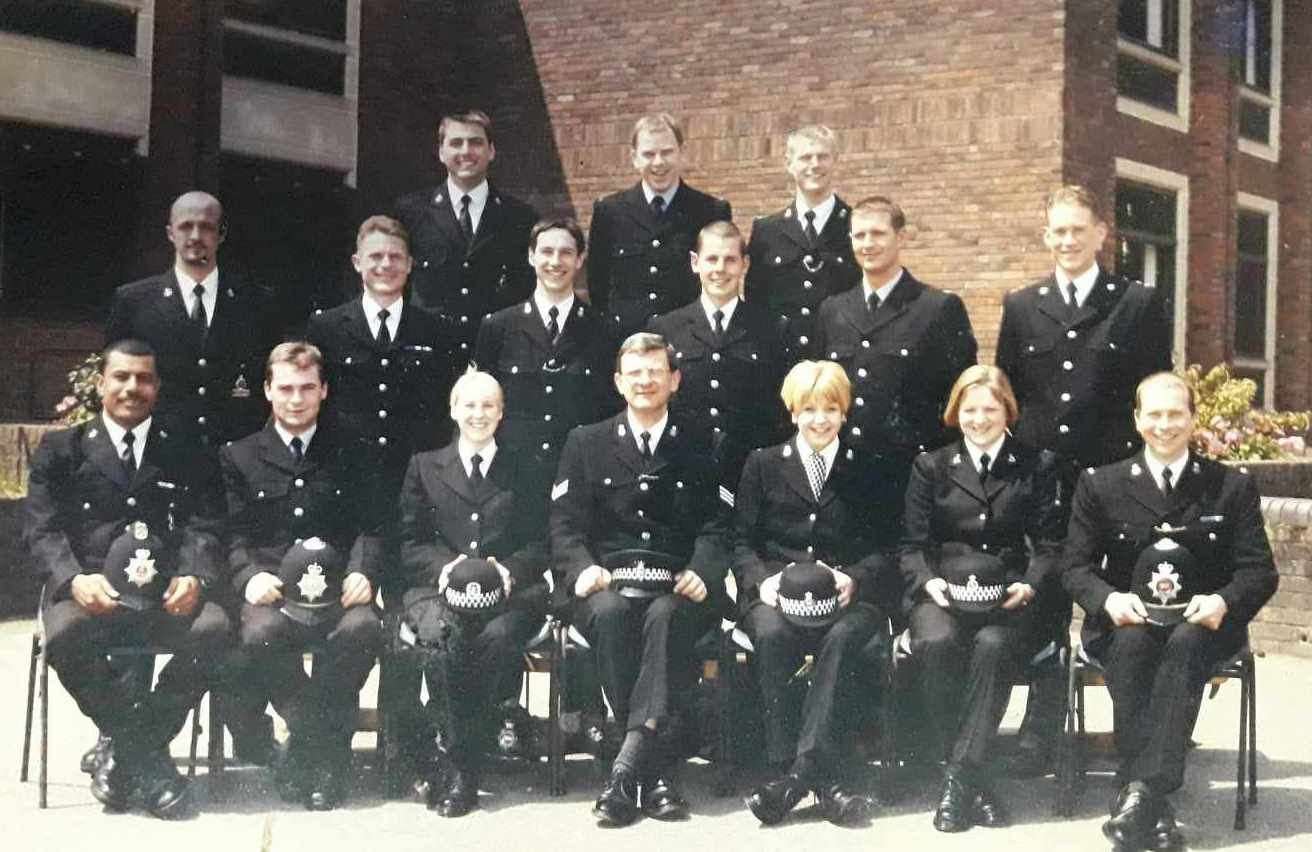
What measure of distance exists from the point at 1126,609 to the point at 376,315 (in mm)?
3153

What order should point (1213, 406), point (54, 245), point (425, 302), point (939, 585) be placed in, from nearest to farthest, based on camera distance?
point (939, 585), point (425, 302), point (1213, 406), point (54, 245)

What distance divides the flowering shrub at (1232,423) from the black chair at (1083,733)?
7.15m

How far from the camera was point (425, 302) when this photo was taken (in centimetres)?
768

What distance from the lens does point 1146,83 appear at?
16094 millimetres

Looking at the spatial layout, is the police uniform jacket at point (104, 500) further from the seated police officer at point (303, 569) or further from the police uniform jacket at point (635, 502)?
the police uniform jacket at point (635, 502)

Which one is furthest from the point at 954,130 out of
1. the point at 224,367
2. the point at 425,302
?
the point at 224,367

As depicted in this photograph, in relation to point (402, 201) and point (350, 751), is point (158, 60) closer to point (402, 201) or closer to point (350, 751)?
point (402, 201)

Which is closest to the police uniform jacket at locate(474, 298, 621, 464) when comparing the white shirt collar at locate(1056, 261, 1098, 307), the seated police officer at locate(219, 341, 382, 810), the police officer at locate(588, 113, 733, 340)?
the police officer at locate(588, 113, 733, 340)

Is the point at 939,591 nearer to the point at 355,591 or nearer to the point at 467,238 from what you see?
the point at 355,591

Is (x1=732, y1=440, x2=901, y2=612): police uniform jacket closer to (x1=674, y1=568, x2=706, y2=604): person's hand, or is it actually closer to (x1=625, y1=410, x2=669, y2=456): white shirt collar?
(x1=674, y1=568, x2=706, y2=604): person's hand

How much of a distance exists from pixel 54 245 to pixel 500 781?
9940 mm

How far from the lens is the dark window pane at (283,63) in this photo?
16.2 meters

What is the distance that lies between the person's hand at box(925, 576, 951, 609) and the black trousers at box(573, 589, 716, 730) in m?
0.86

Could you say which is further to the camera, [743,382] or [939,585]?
[743,382]
